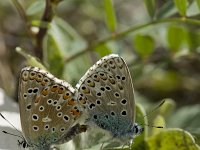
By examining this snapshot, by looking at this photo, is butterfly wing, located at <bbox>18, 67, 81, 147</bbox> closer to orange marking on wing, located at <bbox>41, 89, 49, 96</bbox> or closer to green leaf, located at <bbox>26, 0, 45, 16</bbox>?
orange marking on wing, located at <bbox>41, 89, 49, 96</bbox>

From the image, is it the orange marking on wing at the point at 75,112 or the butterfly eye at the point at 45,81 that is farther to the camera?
the orange marking on wing at the point at 75,112

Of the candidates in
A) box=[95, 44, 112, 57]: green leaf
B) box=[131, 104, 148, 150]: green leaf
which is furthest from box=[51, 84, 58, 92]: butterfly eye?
box=[95, 44, 112, 57]: green leaf

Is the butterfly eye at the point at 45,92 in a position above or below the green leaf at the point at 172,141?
above

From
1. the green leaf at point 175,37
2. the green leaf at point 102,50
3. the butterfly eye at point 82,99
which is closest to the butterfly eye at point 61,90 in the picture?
the butterfly eye at point 82,99

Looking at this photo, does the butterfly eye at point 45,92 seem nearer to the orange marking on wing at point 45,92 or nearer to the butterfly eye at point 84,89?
the orange marking on wing at point 45,92

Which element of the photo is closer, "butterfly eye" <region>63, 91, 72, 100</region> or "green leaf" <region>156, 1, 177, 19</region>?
"butterfly eye" <region>63, 91, 72, 100</region>

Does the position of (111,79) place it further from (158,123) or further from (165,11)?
(165,11)

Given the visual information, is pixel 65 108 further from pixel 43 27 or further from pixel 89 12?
pixel 89 12

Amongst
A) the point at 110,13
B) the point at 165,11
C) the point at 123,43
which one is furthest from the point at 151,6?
the point at 123,43

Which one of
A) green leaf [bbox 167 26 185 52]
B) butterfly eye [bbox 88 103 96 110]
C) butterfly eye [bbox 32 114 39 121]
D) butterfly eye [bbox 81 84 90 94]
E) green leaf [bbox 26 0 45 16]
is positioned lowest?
butterfly eye [bbox 32 114 39 121]
